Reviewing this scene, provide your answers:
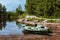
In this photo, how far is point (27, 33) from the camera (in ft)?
152

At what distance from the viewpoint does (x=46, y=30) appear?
45562mm

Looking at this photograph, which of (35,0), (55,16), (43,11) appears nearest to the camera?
(55,16)

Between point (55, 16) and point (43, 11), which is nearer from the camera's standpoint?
point (55, 16)

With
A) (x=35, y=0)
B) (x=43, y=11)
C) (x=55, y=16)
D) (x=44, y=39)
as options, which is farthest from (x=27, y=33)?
(x=35, y=0)

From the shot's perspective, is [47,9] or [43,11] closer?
[47,9]

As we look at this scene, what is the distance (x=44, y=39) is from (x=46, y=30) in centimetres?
821

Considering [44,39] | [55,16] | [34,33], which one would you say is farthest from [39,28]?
[55,16]

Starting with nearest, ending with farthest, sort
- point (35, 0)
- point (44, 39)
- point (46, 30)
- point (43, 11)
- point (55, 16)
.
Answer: point (44, 39), point (46, 30), point (55, 16), point (43, 11), point (35, 0)

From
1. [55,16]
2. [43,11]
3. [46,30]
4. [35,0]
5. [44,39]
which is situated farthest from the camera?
[35,0]

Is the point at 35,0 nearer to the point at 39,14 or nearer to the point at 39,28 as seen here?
the point at 39,14

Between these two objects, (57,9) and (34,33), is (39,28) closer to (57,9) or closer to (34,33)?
(34,33)

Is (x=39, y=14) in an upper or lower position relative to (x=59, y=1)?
lower

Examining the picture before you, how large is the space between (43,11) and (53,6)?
9.66m

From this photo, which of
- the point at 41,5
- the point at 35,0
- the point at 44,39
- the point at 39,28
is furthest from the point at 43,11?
the point at 44,39
